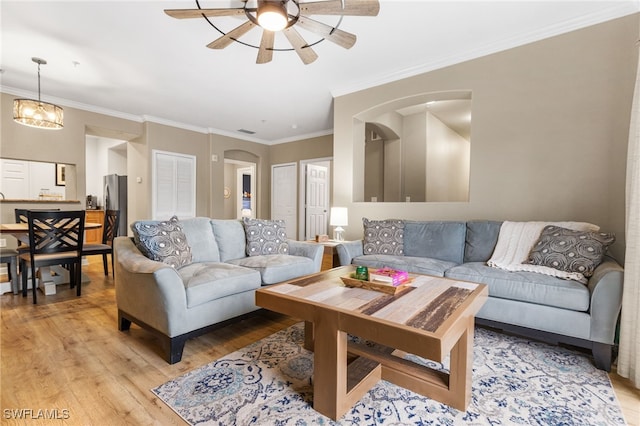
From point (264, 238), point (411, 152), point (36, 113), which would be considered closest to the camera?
point (264, 238)

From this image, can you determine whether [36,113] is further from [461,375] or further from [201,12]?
[461,375]

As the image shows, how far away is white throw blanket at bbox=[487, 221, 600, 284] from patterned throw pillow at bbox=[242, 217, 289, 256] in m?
2.03

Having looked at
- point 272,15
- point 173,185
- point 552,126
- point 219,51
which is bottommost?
point 173,185

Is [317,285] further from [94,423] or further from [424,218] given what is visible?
[424,218]

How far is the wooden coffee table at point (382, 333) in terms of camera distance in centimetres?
126

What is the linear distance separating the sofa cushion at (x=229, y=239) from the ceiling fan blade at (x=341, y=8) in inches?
81.8

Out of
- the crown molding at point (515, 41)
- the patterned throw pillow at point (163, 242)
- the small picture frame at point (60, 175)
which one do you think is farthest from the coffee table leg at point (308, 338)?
the small picture frame at point (60, 175)

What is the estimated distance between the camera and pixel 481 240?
2941 millimetres

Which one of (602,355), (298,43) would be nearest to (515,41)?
(298,43)

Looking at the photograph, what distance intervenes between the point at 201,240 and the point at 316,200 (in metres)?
4.40

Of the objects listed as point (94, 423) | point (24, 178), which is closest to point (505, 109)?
point (94, 423)

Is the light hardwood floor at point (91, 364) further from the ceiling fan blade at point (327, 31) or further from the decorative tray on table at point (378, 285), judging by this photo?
the ceiling fan blade at point (327, 31)

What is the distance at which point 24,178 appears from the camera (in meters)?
6.16

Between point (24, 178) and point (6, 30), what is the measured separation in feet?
15.0
